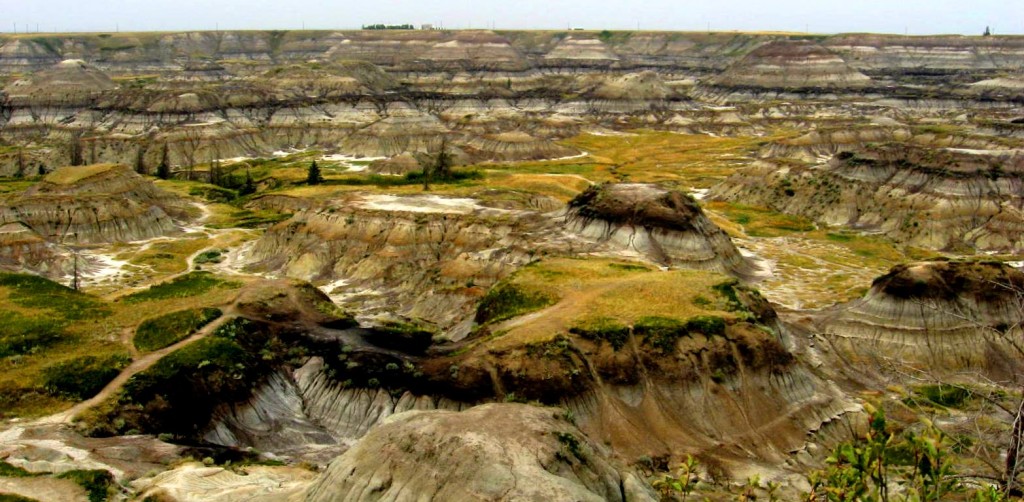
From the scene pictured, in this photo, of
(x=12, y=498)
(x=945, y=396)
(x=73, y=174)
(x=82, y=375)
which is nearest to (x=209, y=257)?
(x=73, y=174)

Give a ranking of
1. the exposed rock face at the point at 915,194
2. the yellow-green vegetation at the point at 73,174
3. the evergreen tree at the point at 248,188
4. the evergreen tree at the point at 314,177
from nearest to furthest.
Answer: the exposed rock face at the point at 915,194
the yellow-green vegetation at the point at 73,174
the evergreen tree at the point at 314,177
the evergreen tree at the point at 248,188

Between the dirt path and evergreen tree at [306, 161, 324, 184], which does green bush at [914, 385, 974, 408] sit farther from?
evergreen tree at [306, 161, 324, 184]

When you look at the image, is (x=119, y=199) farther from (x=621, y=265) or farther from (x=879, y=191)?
(x=879, y=191)

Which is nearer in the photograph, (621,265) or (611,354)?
(611,354)

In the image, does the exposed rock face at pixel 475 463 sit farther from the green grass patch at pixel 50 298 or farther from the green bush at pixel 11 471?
the green grass patch at pixel 50 298

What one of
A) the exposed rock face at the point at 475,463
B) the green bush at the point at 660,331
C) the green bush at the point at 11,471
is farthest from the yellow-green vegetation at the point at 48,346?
the green bush at the point at 660,331

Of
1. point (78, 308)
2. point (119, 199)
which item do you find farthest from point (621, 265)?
point (119, 199)

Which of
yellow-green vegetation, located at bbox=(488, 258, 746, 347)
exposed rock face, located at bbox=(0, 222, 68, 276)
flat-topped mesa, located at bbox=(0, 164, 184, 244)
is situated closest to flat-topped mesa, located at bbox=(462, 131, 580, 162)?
flat-topped mesa, located at bbox=(0, 164, 184, 244)
